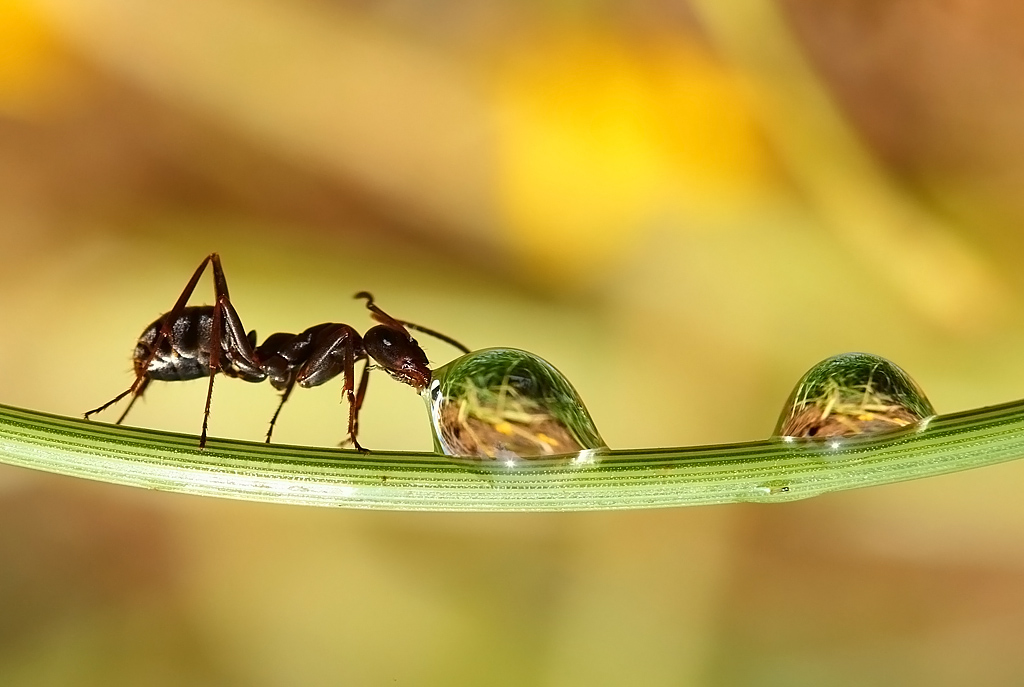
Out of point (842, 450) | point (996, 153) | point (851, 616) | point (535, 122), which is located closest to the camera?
point (842, 450)

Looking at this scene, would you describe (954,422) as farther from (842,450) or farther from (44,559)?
(44,559)

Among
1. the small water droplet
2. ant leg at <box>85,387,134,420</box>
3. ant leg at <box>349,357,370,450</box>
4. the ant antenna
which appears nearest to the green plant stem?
the small water droplet

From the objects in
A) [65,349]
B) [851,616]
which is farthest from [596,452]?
[65,349]

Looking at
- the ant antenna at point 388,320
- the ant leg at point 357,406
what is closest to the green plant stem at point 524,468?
the ant leg at point 357,406

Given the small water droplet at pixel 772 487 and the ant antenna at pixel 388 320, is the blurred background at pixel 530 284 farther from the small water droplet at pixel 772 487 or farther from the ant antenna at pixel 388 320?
the small water droplet at pixel 772 487

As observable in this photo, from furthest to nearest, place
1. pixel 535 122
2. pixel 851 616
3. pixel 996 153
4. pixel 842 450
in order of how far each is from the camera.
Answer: pixel 535 122
pixel 996 153
pixel 851 616
pixel 842 450

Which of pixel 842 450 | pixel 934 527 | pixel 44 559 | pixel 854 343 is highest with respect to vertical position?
pixel 854 343

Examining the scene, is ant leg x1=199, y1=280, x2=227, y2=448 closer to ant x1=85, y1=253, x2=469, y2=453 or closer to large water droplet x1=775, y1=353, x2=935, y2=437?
ant x1=85, y1=253, x2=469, y2=453
